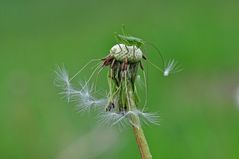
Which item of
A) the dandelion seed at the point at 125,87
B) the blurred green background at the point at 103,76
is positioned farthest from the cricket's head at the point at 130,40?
the blurred green background at the point at 103,76

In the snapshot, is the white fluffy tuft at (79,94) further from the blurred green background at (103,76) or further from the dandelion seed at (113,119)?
the blurred green background at (103,76)

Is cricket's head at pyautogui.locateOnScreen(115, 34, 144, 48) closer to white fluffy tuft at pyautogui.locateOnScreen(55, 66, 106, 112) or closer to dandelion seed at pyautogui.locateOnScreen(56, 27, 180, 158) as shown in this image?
dandelion seed at pyautogui.locateOnScreen(56, 27, 180, 158)

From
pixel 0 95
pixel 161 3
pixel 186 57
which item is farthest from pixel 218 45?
pixel 161 3

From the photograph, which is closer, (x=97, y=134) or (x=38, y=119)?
(x=97, y=134)

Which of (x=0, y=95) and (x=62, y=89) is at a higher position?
(x=0, y=95)

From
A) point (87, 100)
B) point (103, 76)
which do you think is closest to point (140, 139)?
point (87, 100)

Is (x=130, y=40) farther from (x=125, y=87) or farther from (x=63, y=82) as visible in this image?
(x=63, y=82)

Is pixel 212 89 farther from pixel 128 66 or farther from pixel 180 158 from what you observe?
pixel 128 66
